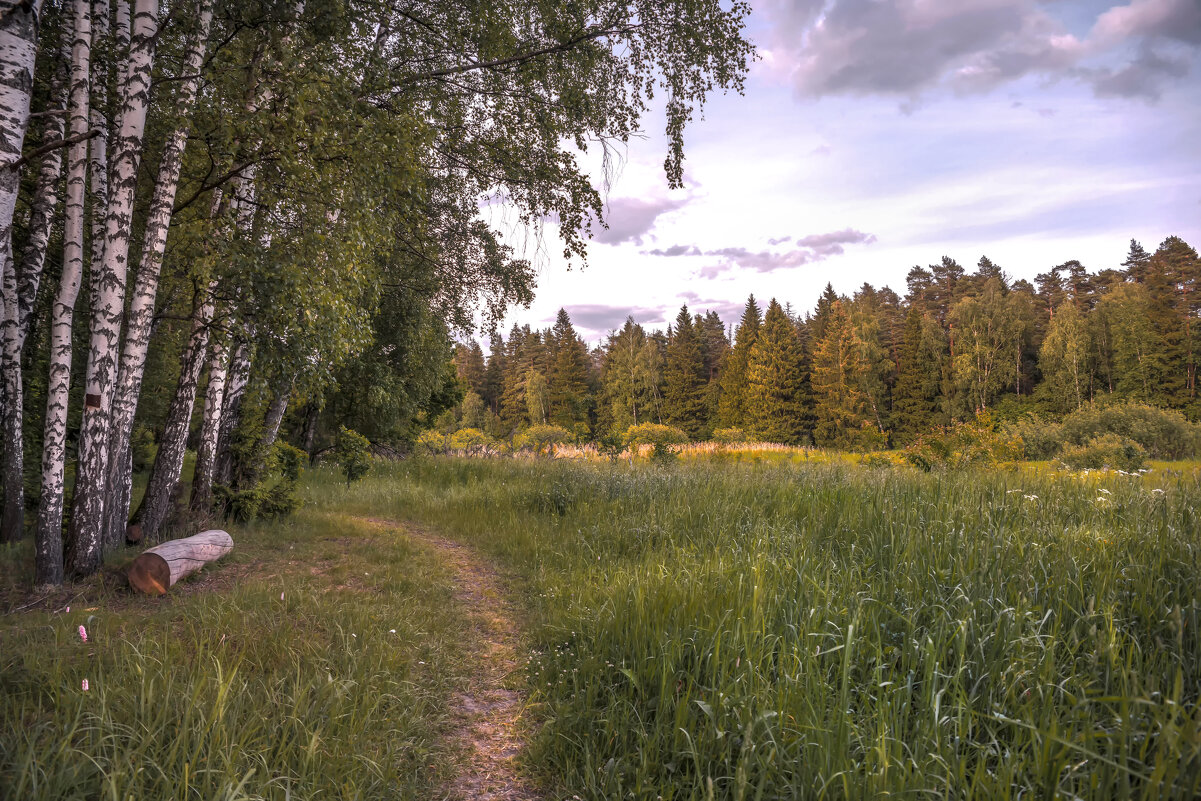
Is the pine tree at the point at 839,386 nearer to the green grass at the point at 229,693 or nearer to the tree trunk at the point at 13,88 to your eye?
the green grass at the point at 229,693

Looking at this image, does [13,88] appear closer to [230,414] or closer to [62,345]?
[62,345]

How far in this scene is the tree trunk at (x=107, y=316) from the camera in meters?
4.43

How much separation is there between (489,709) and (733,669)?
1.49 meters

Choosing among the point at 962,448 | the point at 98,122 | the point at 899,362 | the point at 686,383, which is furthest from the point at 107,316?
the point at 899,362

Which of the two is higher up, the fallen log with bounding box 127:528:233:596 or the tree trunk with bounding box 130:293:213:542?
the tree trunk with bounding box 130:293:213:542

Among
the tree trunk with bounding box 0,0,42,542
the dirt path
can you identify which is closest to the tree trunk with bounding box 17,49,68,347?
the tree trunk with bounding box 0,0,42,542

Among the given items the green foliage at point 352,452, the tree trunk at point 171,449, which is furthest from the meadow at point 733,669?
the green foliage at point 352,452

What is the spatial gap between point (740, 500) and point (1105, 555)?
3.28 m

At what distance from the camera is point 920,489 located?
556cm

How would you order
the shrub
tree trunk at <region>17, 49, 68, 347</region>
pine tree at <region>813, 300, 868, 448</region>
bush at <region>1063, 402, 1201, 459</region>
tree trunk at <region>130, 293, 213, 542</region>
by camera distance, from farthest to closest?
pine tree at <region>813, 300, 868, 448</region>
the shrub
bush at <region>1063, 402, 1201, 459</region>
tree trunk at <region>17, 49, 68, 347</region>
tree trunk at <region>130, 293, 213, 542</region>

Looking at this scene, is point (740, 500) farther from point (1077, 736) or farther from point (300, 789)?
point (300, 789)

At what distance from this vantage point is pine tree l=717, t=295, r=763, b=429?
40000 mm

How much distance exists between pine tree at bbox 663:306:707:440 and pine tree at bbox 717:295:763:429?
2632 mm

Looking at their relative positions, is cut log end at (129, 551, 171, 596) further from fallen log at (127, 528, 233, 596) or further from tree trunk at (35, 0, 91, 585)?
tree trunk at (35, 0, 91, 585)
